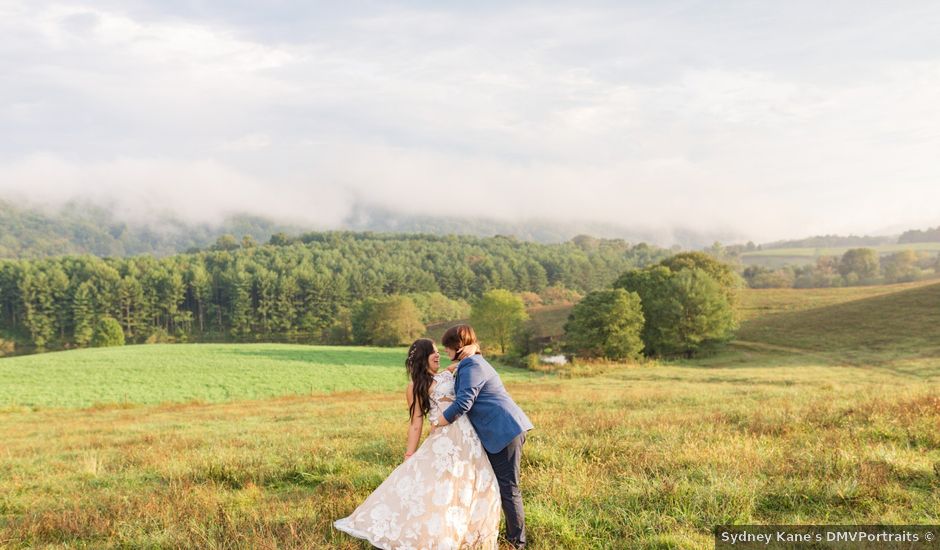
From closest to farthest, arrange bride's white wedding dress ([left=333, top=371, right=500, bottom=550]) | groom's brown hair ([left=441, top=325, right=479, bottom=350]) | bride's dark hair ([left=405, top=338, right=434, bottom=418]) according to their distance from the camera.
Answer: bride's white wedding dress ([left=333, top=371, right=500, bottom=550]) < groom's brown hair ([left=441, top=325, right=479, bottom=350]) < bride's dark hair ([left=405, top=338, right=434, bottom=418])

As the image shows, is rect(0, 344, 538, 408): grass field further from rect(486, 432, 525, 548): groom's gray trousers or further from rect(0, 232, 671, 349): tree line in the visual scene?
rect(486, 432, 525, 548): groom's gray trousers

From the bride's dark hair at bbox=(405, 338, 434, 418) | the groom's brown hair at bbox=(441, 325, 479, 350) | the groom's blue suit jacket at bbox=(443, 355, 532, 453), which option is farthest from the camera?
the bride's dark hair at bbox=(405, 338, 434, 418)

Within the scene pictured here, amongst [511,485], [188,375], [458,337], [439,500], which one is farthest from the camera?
[188,375]

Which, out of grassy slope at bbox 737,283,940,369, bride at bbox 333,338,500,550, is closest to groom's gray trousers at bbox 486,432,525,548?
bride at bbox 333,338,500,550

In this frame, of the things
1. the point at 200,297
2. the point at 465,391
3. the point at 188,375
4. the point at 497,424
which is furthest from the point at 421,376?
the point at 200,297

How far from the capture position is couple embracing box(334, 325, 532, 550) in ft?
18.1

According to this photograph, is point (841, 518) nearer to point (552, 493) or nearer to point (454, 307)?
point (552, 493)

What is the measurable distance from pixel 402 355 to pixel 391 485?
64.5 m

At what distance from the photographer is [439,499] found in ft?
18.2

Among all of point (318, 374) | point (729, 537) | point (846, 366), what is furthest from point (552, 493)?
point (846, 366)

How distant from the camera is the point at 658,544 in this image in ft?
18.3

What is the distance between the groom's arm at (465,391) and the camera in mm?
5551

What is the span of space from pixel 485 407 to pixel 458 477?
807 mm

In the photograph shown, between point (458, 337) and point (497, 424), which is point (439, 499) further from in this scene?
point (458, 337)
